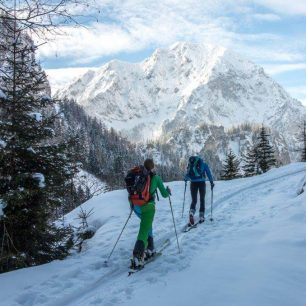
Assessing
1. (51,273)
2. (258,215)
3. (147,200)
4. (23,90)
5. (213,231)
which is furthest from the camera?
(258,215)

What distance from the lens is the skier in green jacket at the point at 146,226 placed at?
8297 millimetres

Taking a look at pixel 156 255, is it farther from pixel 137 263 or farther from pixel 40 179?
pixel 40 179

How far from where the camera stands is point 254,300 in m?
5.80

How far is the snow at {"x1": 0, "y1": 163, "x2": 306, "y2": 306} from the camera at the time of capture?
245 inches

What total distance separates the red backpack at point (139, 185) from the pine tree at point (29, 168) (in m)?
1.94

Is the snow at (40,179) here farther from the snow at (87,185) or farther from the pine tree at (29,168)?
the snow at (87,185)

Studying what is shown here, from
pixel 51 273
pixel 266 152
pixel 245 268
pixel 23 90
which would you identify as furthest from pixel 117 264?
pixel 266 152

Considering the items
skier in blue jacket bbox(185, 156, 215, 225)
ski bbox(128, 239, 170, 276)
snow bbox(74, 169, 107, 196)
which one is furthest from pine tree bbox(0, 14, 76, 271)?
skier in blue jacket bbox(185, 156, 215, 225)

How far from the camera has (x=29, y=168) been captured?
949 cm

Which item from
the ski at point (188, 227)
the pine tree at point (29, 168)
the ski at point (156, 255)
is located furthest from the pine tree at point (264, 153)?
the pine tree at point (29, 168)

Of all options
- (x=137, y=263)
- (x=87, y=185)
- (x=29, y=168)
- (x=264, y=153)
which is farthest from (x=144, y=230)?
(x=87, y=185)

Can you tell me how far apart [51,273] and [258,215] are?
23.4 ft

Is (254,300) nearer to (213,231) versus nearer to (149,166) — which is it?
(149,166)

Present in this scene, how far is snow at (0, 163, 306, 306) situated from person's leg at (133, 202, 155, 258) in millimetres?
425
